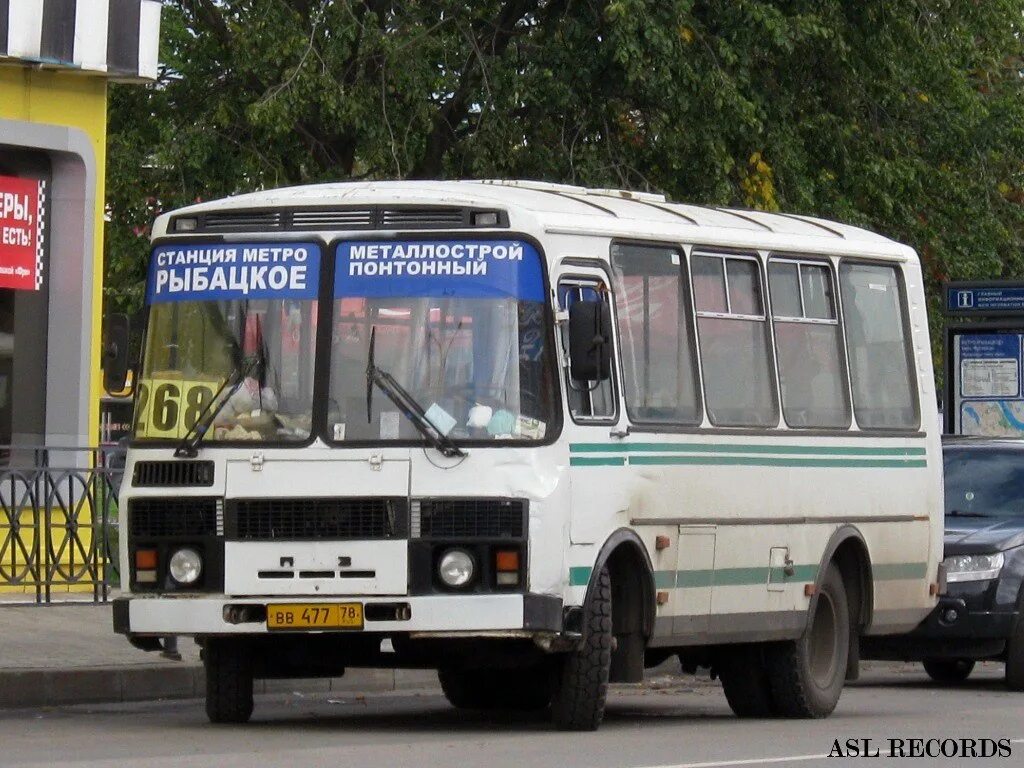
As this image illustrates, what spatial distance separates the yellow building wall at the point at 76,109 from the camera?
1950 centimetres

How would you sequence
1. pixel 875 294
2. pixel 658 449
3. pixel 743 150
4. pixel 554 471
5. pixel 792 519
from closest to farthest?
pixel 554 471 < pixel 658 449 < pixel 792 519 < pixel 875 294 < pixel 743 150

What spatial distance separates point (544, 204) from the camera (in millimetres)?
11953

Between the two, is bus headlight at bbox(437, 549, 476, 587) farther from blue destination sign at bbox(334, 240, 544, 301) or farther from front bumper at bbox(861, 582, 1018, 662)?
front bumper at bbox(861, 582, 1018, 662)

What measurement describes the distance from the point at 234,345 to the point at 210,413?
1.16 ft

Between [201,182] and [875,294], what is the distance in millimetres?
11942

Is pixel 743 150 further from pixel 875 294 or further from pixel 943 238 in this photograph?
pixel 875 294

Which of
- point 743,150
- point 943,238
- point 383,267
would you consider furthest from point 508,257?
point 943,238

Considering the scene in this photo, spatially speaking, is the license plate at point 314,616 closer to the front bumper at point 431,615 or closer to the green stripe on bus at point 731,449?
the front bumper at point 431,615

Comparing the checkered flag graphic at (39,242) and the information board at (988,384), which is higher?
the checkered flag graphic at (39,242)

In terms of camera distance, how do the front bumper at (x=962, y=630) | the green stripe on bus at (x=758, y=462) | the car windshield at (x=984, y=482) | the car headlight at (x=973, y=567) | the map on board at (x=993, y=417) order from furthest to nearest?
the map on board at (x=993, y=417) < the car windshield at (x=984, y=482) < the car headlight at (x=973, y=567) < the front bumper at (x=962, y=630) < the green stripe on bus at (x=758, y=462)

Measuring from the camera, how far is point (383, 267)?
11586 mm

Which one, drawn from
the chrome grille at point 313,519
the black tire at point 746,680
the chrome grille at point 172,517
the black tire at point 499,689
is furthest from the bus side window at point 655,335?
the chrome grille at point 172,517

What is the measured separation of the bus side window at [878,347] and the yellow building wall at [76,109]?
794 centimetres

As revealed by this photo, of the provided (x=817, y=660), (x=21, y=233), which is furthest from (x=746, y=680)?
(x=21, y=233)
